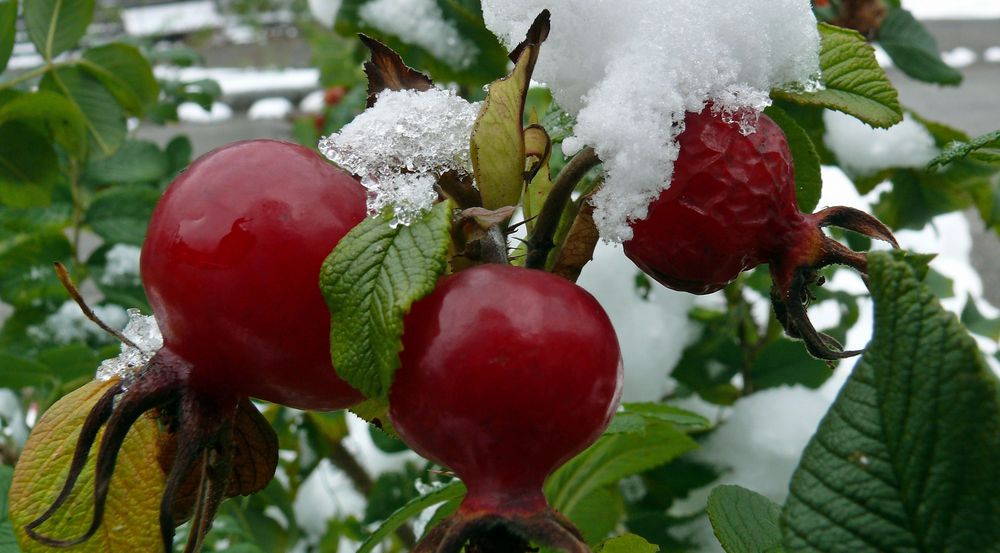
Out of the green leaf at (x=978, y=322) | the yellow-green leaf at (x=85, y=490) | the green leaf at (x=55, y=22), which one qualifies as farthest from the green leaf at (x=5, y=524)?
the green leaf at (x=978, y=322)

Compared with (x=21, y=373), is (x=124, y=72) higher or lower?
higher

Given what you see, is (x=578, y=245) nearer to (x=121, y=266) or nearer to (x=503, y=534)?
(x=503, y=534)

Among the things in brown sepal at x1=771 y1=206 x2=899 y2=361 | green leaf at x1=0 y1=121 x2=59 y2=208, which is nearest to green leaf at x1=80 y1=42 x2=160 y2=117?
green leaf at x1=0 y1=121 x2=59 y2=208

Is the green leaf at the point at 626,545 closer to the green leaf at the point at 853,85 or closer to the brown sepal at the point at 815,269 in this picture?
the brown sepal at the point at 815,269

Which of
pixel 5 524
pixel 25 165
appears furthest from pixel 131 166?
pixel 5 524

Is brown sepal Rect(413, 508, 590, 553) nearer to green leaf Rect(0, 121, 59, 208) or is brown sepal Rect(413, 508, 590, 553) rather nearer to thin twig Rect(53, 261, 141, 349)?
thin twig Rect(53, 261, 141, 349)
